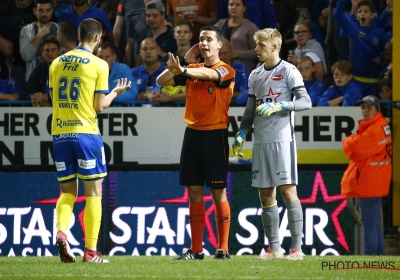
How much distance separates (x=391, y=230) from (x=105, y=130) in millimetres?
4158

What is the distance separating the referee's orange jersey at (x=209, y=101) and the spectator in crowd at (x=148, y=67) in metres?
4.45

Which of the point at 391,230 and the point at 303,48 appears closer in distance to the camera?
the point at 391,230

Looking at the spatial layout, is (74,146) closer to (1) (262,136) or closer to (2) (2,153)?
(1) (262,136)

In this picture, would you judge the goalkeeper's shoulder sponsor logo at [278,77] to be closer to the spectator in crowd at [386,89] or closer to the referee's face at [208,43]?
the referee's face at [208,43]

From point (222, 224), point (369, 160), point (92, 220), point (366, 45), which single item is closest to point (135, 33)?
point (366, 45)

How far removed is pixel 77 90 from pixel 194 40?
5.87 metres

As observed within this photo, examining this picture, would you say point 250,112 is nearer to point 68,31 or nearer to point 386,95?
point 68,31

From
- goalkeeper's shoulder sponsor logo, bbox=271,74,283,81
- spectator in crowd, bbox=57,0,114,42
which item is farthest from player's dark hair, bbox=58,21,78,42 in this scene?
goalkeeper's shoulder sponsor logo, bbox=271,74,283,81

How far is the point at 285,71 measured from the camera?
762 centimetres

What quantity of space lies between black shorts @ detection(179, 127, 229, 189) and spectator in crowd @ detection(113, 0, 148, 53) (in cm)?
550

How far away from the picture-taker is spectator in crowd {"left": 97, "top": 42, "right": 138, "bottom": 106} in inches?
473

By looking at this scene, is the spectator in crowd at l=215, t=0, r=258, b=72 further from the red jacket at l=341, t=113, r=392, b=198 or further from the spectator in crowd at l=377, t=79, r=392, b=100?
the red jacket at l=341, t=113, r=392, b=198

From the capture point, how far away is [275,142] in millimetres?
7621

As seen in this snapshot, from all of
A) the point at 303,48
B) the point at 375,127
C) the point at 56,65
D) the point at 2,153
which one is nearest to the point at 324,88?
A: the point at 303,48
